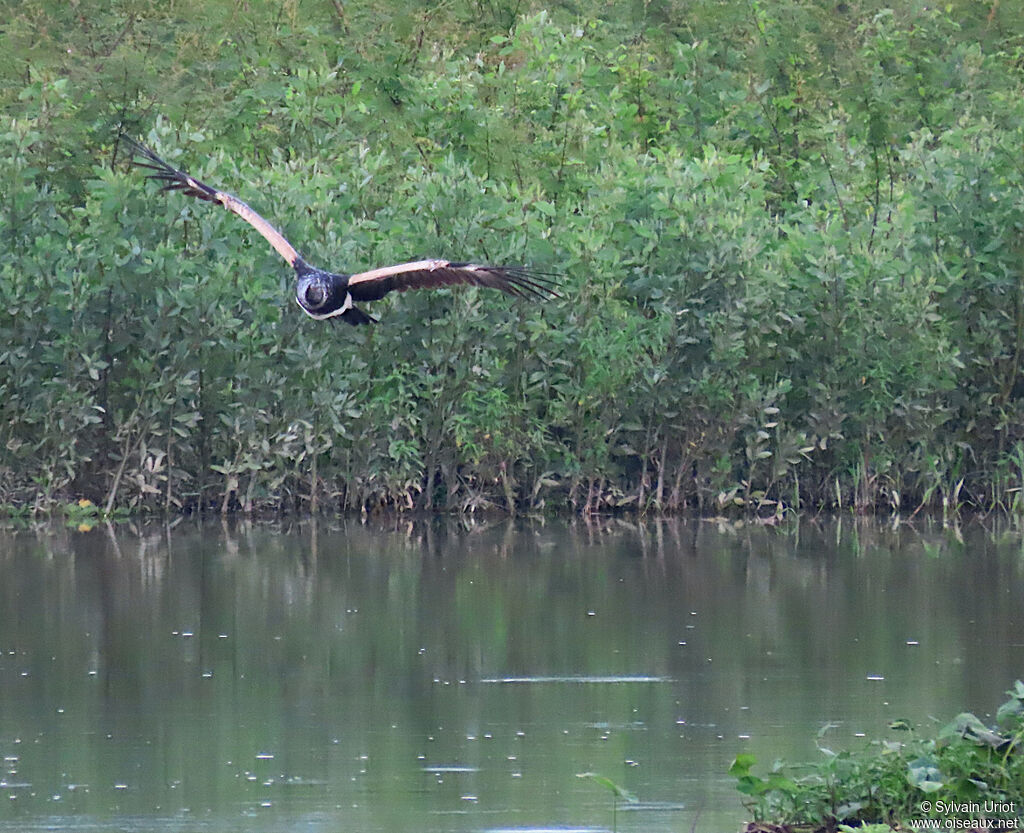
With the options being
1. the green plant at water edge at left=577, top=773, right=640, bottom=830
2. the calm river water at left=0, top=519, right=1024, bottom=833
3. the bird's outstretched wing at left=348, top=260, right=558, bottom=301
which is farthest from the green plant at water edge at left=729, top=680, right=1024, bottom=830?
the bird's outstretched wing at left=348, top=260, right=558, bottom=301

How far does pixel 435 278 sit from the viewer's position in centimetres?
1200

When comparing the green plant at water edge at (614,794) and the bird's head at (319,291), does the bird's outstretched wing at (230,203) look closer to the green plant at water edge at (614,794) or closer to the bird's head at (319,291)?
the bird's head at (319,291)

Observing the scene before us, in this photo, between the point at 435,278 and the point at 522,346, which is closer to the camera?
the point at 435,278

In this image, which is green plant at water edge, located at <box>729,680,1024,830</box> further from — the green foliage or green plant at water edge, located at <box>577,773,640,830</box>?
the green foliage

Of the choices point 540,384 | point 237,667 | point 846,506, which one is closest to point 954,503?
point 846,506

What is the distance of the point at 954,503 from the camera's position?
54.4 feet

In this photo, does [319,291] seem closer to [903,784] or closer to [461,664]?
[461,664]

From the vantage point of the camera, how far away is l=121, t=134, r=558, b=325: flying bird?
Answer: 11469 mm

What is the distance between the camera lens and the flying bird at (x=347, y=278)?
1147cm

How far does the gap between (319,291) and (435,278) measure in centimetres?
94

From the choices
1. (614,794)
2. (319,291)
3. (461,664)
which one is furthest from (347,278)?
(614,794)

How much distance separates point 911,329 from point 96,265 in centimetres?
686

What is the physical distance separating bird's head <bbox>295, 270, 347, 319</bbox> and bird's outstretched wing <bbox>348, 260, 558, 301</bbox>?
104 millimetres

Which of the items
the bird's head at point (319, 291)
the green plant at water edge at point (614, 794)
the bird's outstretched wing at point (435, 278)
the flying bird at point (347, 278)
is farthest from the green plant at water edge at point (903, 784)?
the bird's head at point (319, 291)
